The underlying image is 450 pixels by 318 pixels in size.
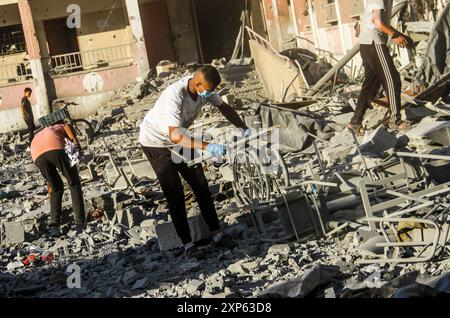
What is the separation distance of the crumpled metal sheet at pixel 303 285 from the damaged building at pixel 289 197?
0.01m

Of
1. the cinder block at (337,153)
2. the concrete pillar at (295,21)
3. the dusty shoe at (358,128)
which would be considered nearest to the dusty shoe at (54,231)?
the cinder block at (337,153)

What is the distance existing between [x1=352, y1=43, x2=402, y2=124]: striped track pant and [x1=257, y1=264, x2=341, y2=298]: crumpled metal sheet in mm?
4884

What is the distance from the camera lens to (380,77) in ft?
34.0

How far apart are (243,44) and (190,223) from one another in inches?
792

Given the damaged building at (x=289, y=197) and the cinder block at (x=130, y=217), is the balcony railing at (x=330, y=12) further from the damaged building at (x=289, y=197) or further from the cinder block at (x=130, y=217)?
the cinder block at (x=130, y=217)

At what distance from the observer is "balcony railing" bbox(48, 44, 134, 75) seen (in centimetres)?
2641

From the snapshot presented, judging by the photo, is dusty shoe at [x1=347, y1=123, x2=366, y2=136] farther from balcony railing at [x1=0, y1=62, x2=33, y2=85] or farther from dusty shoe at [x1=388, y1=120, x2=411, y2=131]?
balcony railing at [x1=0, y1=62, x2=33, y2=85]

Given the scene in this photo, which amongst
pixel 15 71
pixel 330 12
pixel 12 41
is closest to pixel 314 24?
pixel 330 12

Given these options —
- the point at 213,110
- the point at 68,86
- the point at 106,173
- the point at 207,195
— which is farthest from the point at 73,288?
the point at 68,86

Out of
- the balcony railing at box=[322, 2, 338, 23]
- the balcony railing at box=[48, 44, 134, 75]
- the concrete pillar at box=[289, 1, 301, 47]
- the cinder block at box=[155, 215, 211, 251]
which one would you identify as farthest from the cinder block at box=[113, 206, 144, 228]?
the balcony railing at box=[48, 44, 134, 75]

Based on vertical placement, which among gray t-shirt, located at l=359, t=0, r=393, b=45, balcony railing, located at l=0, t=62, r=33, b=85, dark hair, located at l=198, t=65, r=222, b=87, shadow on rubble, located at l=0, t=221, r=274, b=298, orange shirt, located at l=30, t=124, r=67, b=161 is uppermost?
balcony railing, located at l=0, t=62, r=33, b=85

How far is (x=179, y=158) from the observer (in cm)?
763

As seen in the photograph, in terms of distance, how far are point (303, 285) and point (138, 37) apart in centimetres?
2118
